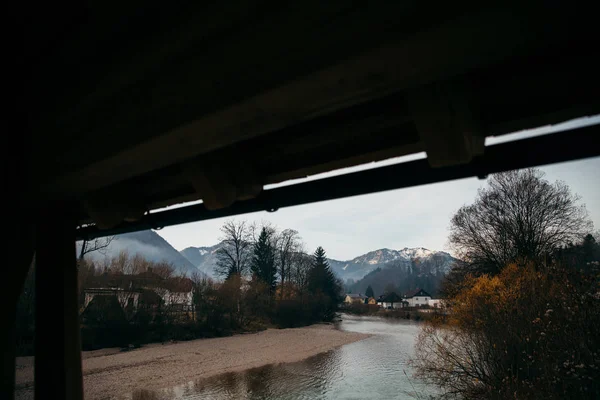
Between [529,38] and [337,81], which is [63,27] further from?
[529,38]

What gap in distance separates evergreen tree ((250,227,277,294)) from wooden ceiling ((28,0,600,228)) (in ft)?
119

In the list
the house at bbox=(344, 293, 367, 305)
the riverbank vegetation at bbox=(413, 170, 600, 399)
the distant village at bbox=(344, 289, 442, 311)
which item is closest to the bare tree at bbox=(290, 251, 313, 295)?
the house at bbox=(344, 293, 367, 305)

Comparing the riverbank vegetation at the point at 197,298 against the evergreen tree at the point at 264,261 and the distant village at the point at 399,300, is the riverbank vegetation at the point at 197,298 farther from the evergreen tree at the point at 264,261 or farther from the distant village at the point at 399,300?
the distant village at the point at 399,300

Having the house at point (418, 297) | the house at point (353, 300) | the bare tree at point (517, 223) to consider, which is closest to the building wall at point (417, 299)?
the house at point (418, 297)

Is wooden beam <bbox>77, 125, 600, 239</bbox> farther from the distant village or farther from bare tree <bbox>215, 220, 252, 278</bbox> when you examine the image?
the distant village

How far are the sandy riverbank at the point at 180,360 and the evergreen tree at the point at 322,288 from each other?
10.2 meters

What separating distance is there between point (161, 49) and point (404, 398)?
527 inches

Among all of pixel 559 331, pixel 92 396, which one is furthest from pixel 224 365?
pixel 559 331

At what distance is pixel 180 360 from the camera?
19.0 meters

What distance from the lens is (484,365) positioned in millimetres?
11344

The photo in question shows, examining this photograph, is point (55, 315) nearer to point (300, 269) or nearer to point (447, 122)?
point (447, 122)

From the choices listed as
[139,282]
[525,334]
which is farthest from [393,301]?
[525,334]

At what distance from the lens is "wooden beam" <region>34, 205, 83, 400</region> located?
2166mm

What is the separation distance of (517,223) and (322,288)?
26955 mm
